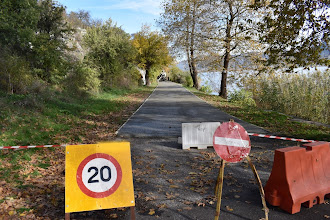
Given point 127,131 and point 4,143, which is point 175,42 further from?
point 4,143

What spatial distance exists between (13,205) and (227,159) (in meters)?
3.56

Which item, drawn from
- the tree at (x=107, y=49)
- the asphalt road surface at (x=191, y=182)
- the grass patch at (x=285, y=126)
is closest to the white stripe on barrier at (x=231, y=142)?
the asphalt road surface at (x=191, y=182)

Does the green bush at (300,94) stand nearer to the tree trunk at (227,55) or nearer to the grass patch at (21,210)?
the tree trunk at (227,55)

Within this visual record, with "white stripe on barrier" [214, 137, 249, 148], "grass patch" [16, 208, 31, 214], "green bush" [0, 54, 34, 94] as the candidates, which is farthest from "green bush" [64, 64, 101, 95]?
"white stripe on barrier" [214, 137, 249, 148]

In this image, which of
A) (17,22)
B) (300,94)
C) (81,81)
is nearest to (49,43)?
(17,22)

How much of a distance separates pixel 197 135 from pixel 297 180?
4342 millimetres

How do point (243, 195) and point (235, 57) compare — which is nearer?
point (243, 195)

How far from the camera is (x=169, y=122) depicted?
13336 millimetres

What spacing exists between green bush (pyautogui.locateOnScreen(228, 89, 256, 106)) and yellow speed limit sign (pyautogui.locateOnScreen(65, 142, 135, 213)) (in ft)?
65.8

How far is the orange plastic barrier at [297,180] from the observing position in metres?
4.49

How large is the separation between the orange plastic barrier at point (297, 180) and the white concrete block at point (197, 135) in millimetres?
3974

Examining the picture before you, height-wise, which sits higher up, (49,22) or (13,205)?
(49,22)

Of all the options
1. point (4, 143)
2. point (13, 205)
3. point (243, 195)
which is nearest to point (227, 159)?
point (243, 195)

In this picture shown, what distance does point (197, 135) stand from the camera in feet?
28.8
